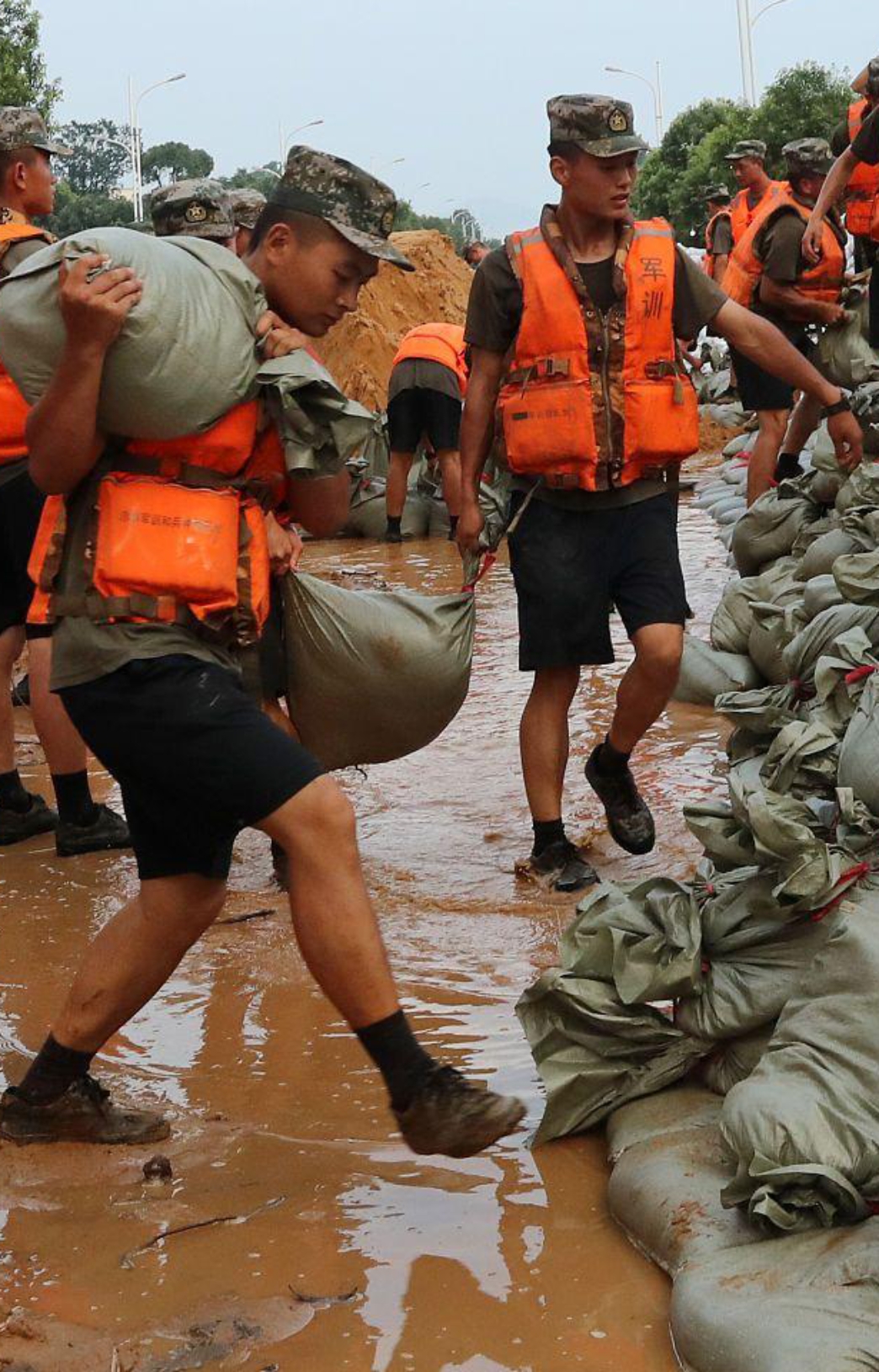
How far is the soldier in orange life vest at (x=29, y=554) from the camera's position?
4.97 metres

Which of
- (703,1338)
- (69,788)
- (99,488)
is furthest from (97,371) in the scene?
(69,788)

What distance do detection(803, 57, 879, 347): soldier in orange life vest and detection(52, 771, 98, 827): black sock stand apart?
368cm

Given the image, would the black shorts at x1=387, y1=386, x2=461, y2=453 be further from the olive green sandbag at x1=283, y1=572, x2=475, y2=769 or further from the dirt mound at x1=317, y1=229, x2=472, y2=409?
the dirt mound at x1=317, y1=229, x2=472, y2=409

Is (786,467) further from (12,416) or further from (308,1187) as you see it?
(308,1187)

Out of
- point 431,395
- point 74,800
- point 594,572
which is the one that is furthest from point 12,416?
point 431,395

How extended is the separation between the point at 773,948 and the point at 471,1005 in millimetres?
911

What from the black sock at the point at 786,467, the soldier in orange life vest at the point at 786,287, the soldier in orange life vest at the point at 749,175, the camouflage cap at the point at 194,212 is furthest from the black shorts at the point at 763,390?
the camouflage cap at the point at 194,212

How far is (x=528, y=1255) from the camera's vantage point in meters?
2.74

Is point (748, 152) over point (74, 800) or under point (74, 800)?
over

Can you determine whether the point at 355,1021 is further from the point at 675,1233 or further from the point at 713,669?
the point at 713,669

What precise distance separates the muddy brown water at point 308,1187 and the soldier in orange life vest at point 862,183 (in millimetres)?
3009

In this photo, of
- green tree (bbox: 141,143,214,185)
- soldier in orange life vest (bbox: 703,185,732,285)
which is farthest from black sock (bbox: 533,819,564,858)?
green tree (bbox: 141,143,214,185)

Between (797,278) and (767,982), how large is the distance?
5.29 metres

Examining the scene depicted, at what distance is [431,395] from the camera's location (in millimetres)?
10750
